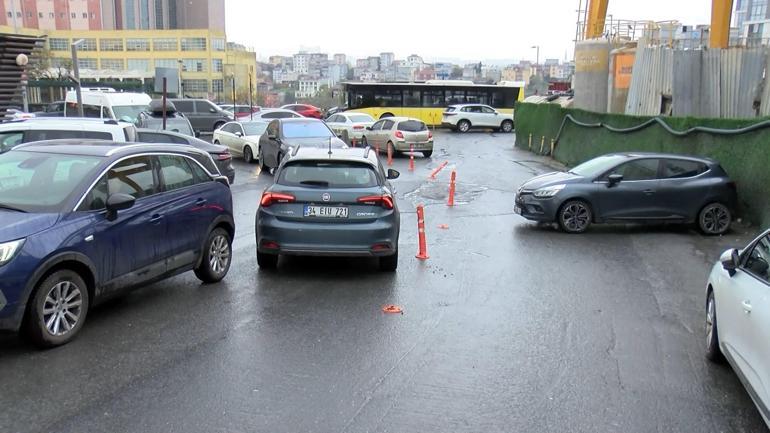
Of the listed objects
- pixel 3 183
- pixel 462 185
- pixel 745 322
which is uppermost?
pixel 3 183

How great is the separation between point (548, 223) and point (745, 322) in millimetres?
8666

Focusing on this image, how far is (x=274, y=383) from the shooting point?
5316 mm

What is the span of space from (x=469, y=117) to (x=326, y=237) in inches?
1524

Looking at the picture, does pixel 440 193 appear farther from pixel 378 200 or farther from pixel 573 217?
pixel 378 200

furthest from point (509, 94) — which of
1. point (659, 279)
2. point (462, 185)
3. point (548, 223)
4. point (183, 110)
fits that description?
point (659, 279)

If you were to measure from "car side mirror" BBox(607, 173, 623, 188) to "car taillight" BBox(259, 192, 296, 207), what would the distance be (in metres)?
6.73

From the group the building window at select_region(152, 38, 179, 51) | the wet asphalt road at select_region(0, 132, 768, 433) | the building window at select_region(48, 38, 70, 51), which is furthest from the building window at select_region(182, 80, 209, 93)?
the wet asphalt road at select_region(0, 132, 768, 433)

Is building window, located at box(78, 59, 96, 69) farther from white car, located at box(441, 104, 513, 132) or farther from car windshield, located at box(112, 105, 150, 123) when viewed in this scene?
car windshield, located at box(112, 105, 150, 123)

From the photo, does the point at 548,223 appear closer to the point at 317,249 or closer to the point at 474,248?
the point at 474,248

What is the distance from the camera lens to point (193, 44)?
380 feet

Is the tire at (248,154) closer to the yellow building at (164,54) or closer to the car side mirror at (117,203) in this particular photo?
the car side mirror at (117,203)

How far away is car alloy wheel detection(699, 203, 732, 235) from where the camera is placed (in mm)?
12766

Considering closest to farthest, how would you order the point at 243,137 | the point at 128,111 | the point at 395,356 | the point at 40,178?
the point at 395,356 → the point at 40,178 → the point at 128,111 → the point at 243,137

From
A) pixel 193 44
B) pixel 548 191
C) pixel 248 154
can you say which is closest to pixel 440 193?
pixel 548 191
